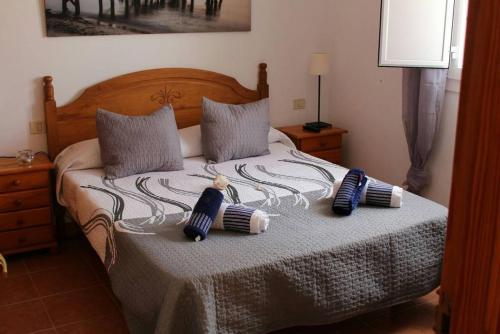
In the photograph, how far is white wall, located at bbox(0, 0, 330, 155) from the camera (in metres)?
3.55

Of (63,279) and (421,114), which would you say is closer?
(63,279)

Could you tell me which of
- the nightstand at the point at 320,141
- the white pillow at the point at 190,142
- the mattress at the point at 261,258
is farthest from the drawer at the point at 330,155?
the mattress at the point at 261,258

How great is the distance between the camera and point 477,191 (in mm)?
761

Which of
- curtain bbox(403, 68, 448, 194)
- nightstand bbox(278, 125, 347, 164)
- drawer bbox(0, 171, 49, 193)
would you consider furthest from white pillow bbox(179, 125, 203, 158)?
curtain bbox(403, 68, 448, 194)

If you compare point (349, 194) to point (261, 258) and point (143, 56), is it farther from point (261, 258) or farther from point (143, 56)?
point (143, 56)

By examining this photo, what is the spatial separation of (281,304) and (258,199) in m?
0.78

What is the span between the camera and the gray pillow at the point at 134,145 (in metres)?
3.41

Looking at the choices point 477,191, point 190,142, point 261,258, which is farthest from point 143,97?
point 477,191

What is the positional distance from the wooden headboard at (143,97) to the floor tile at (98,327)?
1.29 metres

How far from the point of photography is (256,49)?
4.32 metres

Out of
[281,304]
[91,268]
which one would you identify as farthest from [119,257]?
[91,268]

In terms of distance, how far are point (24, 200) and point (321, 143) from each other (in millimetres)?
2155

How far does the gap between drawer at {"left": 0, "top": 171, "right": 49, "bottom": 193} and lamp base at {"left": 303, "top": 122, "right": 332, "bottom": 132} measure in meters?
1.96

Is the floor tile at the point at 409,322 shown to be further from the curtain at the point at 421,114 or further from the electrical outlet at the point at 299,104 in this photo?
the electrical outlet at the point at 299,104
